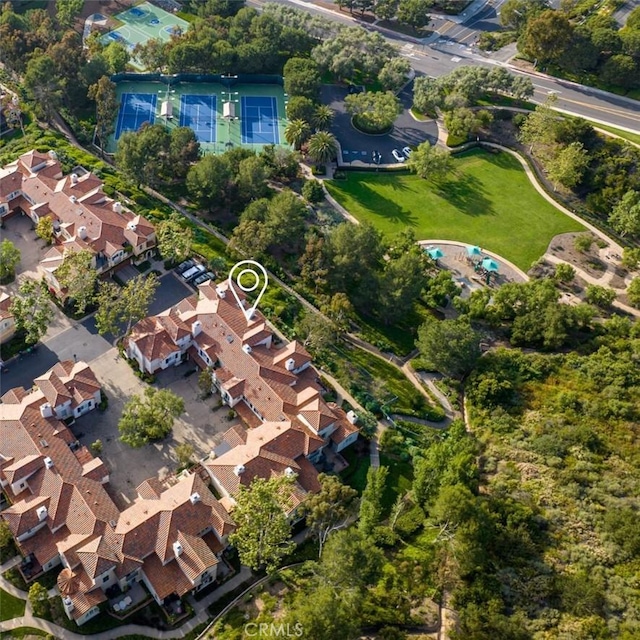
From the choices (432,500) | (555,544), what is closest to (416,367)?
(432,500)

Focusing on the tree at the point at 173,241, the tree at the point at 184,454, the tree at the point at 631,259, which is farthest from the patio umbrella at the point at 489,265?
the tree at the point at 184,454

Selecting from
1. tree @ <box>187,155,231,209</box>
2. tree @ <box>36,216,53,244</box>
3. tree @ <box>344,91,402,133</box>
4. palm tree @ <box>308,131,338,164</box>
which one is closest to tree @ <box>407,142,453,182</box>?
tree @ <box>344,91,402,133</box>

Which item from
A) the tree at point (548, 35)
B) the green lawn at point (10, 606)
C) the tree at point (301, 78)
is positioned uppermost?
the tree at point (548, 35)

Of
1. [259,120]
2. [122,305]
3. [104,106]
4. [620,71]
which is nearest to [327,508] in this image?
[122,305]

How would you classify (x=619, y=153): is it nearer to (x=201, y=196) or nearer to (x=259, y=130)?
(x=259, y=130)

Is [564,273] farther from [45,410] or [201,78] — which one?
[201,78]

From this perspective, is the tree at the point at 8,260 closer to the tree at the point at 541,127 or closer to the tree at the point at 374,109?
the tree at the point at 374,109

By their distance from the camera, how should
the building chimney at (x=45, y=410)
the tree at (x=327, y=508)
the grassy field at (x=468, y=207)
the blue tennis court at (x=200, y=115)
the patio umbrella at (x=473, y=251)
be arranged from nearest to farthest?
the tree at (x=327, y=508) < the building chimney at (x=45, y=410) < the patio umbrella at (x=473, y=251) < the grassy field at (x=468, y=207) < the blue tennis court at (x=200, y=115)
